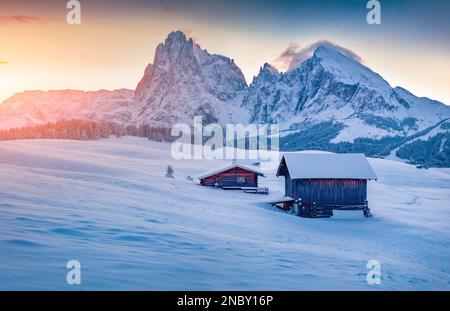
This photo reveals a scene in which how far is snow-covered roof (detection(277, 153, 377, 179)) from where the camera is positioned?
3381cm

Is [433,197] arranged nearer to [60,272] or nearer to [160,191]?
[160,191]

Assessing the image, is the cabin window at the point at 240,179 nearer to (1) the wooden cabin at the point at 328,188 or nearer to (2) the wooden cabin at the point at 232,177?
(2) the wooden cabin at the point at 232,177

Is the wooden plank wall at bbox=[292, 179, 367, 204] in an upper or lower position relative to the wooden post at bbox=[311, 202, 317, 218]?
upper

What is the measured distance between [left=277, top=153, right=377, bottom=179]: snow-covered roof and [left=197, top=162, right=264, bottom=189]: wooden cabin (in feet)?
35.7

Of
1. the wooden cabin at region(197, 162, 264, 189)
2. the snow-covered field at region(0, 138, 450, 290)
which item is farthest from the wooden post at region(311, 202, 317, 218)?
the wooden cabin at region(197, 162, 264, 189)

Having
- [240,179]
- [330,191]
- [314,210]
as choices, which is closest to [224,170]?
[240,179]

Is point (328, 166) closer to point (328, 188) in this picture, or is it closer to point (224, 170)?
point (328, 188)

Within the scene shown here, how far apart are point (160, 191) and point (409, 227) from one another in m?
18.9

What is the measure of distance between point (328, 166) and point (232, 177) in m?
14.5

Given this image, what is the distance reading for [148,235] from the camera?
14719 mm

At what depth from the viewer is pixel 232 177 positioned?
46.9 m

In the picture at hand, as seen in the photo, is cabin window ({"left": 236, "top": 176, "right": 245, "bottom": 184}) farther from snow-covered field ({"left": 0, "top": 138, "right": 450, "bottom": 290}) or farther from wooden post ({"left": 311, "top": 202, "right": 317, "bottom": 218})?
snow-covered field ({"left": 0, "top": 138, "right": 450, "bottom": 290})

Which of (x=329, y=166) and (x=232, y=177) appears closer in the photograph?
(x=329, y=166)
